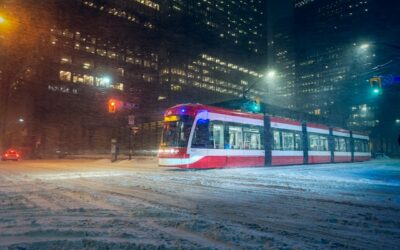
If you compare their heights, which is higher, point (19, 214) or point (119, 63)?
point (119, 63)

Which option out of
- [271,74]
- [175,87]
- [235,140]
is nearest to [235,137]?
[235,140]

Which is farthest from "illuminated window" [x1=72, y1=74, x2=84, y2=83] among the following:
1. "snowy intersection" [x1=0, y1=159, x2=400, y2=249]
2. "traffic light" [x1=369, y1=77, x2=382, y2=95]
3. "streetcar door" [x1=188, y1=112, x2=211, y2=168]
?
"snowy intersection" [x1=0, y1=159, x2=400, y2=249]

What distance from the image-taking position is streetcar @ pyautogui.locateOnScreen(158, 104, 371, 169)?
1694 centimetres

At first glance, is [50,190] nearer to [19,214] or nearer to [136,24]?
[19,214]

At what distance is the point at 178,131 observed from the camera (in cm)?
1708

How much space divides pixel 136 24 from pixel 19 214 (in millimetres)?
102744

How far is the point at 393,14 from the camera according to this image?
455 ft

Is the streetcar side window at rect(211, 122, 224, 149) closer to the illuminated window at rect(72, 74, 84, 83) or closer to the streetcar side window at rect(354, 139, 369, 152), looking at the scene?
the streetcar side window at rect(354, 139, 369, 152)

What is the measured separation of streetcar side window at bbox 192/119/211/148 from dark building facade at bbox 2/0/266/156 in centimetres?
1023

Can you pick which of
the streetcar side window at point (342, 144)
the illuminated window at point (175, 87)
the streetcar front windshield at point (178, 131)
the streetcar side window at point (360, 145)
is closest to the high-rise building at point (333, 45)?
the illuminated window at point (175, 87)

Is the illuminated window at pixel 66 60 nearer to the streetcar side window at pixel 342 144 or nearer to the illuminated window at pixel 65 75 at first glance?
the illuminated window at pixel 65 75

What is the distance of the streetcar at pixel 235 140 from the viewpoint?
16938mm

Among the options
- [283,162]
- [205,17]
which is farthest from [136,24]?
[283,162]

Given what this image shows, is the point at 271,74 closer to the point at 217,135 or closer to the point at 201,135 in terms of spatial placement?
the point at 217,135
